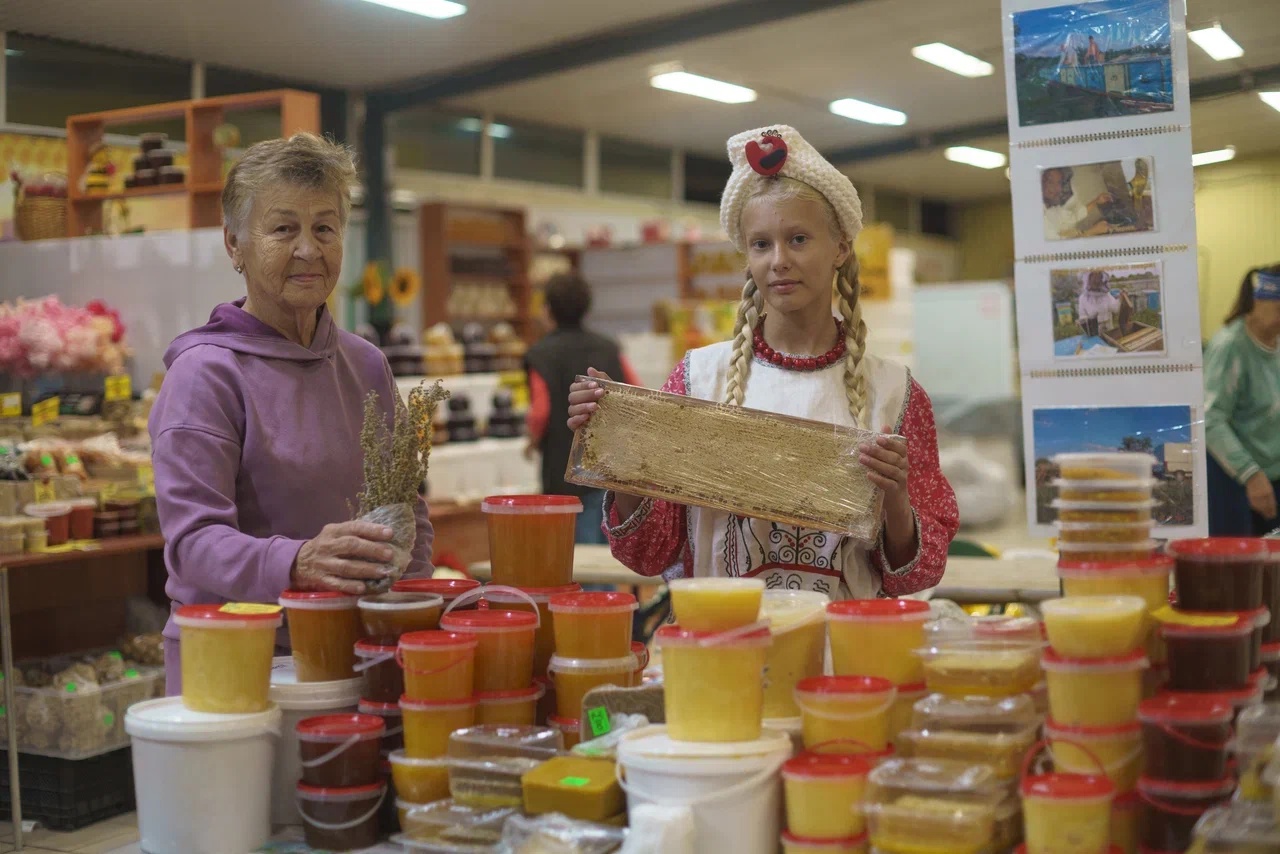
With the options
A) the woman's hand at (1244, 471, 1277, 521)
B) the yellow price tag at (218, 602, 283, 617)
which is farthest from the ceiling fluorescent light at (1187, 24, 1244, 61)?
the woman's hand at (1244, 471, 1277, 521)

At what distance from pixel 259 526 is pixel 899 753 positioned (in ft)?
3.94

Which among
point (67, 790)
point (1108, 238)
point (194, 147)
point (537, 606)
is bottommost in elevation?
point (67, 790)

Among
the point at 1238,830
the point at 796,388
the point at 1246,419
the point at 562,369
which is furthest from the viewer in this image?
the point at 562,369

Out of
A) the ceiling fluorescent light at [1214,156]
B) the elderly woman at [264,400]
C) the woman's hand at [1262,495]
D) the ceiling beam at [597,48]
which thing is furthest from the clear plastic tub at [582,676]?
the ceiling beam at [597,48]

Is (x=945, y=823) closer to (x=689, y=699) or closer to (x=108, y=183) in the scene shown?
(x=689, y=699)

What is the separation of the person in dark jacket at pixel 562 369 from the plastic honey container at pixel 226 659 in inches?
172

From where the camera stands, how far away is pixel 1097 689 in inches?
58.9

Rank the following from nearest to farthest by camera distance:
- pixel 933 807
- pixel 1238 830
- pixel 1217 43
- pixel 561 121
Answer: pixel 1238 830, pixel 933 807, pixel 1217 43, pixel 561 121

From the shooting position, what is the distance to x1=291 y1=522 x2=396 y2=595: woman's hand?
1.92 m

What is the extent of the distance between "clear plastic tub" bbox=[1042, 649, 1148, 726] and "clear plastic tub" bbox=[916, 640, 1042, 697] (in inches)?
4.1

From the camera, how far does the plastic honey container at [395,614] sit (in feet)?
6.15

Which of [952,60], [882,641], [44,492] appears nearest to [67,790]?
[44,492]

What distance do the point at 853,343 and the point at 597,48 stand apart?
8212 mm

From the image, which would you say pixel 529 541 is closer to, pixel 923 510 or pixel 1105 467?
pixel 923 510
